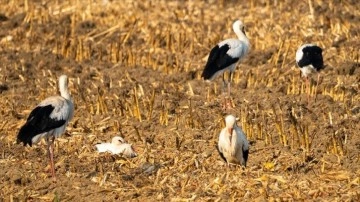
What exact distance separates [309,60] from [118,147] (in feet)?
16.9

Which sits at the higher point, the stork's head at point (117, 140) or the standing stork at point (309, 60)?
the standing stork at point (309, 60)

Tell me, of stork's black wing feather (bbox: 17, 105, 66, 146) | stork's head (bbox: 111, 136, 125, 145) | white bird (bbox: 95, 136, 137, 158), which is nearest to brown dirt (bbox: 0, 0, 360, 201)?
white bird (bbox: 95, 136, 137, 158)

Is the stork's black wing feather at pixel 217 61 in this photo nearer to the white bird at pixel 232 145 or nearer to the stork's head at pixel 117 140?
the stork's head at pixel 117 140

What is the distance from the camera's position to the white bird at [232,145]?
526 inches

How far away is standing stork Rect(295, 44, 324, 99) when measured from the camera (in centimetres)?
1785

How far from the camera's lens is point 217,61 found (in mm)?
18062

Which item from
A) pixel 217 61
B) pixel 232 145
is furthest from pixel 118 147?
pixel 217 61

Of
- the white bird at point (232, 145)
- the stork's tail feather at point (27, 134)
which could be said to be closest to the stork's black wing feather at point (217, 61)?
the white bird at point (232, 145)

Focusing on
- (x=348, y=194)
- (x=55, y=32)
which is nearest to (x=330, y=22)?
(x=55, y=32)

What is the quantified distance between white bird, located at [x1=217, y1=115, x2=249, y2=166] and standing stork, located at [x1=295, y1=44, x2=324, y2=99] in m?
4.34

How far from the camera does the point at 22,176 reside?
1308 centimetres

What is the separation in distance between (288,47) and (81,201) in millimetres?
8671

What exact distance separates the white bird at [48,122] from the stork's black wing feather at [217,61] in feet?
13.7

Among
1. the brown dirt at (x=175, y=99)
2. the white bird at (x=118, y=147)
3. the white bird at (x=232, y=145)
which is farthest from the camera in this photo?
the white bird at (x=118, y=147)
